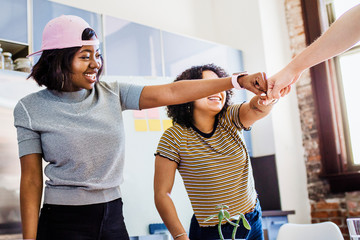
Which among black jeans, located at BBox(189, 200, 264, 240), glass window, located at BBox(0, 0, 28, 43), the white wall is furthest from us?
the white wall

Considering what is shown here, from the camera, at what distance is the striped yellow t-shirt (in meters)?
1.55

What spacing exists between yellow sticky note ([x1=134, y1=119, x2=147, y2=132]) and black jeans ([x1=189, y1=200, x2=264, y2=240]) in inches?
55.5

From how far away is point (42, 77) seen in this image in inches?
52.4

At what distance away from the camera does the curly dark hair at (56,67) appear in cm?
130

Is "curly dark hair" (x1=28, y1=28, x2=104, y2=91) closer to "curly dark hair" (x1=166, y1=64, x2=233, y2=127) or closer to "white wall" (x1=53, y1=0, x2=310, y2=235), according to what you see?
"curly dark hair" (x1=166, y1=64, x2=233, y2=127)

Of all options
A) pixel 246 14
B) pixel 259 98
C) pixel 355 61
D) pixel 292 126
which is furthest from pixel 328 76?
pixel 259 98

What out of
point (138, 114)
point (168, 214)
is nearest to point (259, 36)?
point (138, 114)

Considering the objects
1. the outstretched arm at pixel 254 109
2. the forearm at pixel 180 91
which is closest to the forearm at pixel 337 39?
the outstretched arm at pixel 254 109

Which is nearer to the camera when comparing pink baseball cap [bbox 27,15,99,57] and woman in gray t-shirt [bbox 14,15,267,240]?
woman in gray t-shirt [bbox 14,15,267,240]

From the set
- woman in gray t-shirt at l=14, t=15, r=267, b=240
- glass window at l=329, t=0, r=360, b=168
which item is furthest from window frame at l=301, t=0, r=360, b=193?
woman in gray t-shirt at l=14, t=15, r=267, b=240

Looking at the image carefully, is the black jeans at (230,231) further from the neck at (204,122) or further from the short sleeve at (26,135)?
the short sleeve at (26,135)

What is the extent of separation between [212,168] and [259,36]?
8.78ft

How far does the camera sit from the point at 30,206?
1193mm

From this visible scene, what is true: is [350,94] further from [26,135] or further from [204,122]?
[26,135]
